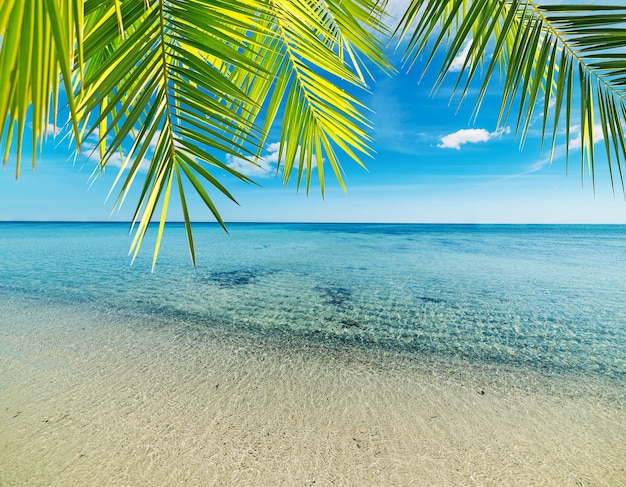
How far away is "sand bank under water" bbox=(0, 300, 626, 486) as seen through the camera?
1985mm

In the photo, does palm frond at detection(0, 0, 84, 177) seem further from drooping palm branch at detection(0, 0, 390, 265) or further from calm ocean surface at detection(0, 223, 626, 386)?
calm ocean surface at detection(0, 223, 626, 386)

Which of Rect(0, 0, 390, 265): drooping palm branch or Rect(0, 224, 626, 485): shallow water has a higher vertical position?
Rect(0, 0, 390, 265): drooping palm branch

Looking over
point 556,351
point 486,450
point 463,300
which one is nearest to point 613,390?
point 556,351

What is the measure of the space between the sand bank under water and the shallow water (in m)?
0.01

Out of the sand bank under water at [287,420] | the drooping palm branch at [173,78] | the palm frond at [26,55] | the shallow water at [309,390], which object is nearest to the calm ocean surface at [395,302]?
the shallow water at [309,390]

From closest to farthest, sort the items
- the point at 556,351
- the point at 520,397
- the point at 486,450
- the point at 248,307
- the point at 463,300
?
the point at 486,450 < the point at 520,397 < the point at 556,351 < the point at 248,307 < the point at 463,300

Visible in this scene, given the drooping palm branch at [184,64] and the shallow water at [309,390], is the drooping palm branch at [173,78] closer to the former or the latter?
the drooping palm branch at [184,64]

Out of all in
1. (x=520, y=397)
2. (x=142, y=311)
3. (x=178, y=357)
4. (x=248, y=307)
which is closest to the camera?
(x=520, y=397)

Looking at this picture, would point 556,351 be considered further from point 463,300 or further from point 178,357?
point 178,357

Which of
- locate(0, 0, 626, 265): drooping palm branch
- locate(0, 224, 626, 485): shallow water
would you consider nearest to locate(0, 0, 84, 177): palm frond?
locate(0, 0, 626, 265): drooping palm branch

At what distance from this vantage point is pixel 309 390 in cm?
291

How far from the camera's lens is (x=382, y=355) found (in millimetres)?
3711

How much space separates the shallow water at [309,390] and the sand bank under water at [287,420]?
1cm

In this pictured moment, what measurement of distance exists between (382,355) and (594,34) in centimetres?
338
